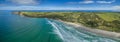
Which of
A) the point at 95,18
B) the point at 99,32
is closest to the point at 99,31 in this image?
the point at 99,32

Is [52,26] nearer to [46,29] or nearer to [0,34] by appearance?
[46,29]

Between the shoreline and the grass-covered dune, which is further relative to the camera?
the grass-covered dune

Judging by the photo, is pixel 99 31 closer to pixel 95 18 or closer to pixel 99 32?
pixel 99 32

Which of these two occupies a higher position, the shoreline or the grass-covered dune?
the grass-covered dune

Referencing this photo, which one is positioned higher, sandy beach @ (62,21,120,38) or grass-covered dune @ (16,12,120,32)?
grass-covered dune @ (16,12,120,32)

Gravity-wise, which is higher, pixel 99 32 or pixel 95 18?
pixel 95 18

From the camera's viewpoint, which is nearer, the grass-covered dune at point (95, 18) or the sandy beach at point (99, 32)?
the sandy beach at point (99, 32)

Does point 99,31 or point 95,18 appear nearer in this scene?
point 99,31

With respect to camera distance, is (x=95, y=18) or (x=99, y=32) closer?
(x=99, y=32)

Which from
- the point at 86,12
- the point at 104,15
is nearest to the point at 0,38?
the point at 86,12

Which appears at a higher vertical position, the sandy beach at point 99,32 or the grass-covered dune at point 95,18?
the grass-covered dune at point 95,18

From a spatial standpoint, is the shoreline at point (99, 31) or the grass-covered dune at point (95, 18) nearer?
the shoreline at point (99, 31)
